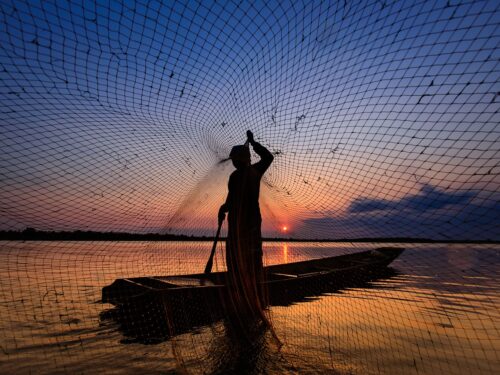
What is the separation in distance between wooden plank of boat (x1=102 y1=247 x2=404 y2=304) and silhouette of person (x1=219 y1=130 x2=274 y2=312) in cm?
47

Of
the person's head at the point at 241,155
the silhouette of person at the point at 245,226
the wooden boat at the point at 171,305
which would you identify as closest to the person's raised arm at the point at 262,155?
the silhouette of person at the point at 245,226

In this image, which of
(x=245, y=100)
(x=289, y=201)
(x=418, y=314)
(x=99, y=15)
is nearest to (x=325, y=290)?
(x=418, y=314)

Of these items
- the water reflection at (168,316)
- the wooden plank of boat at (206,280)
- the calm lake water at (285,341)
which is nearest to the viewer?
the calm lake water at (285,341)

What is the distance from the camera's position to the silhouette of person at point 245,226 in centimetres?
498

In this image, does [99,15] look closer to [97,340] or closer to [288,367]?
[97,340]

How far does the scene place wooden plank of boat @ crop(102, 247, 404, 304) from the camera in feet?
16.7

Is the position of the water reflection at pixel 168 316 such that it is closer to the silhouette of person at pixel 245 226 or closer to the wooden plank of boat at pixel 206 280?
the wooden plank of boat at pixel 206 280

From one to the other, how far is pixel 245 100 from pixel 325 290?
679 cm

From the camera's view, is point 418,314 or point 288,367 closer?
point 288,367

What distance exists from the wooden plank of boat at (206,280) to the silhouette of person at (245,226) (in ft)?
1.56

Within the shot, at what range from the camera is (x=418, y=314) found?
687cm

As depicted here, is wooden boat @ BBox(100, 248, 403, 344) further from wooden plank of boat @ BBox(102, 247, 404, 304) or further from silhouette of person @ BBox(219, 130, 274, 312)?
silhouette of person @ BBox(219, 130, 274, 312)

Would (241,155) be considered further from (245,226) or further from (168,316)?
(168,316)

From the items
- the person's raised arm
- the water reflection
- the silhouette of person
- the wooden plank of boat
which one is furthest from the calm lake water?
the person's raised arm
